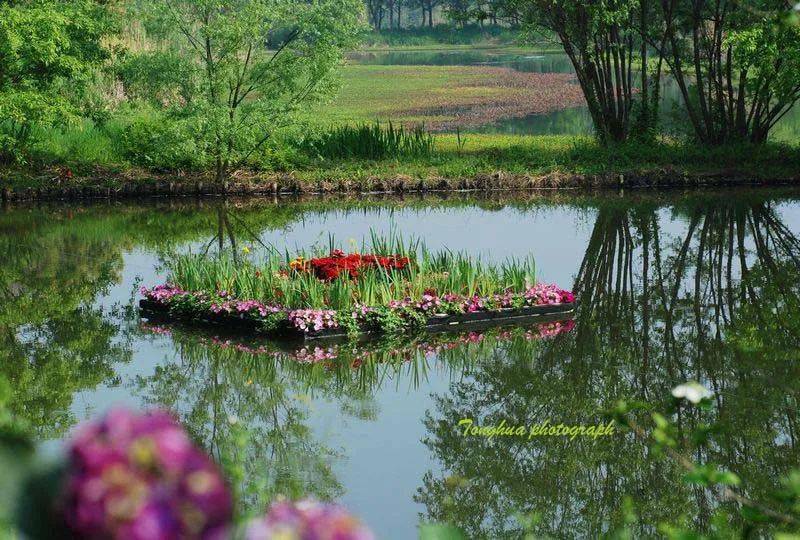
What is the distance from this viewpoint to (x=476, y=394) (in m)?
11.3

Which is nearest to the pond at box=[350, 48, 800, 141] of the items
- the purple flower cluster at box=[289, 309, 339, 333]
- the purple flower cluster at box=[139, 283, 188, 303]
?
the purple flower cluster at box=[139, 283, 188, 303]

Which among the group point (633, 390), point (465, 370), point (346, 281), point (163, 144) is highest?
point (163, 144)

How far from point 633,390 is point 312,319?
3822mm

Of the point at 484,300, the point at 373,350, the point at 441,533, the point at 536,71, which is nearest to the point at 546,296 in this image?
the point at 484,300

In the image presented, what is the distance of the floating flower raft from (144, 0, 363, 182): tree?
1092 cm

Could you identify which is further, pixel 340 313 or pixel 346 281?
pixel 346 281

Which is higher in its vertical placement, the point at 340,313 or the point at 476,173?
the point at 340,313

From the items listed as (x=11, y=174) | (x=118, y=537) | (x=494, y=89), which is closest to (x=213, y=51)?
(x=11, y=174)

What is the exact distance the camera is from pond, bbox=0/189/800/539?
27.6ft

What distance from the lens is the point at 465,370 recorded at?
479 inches

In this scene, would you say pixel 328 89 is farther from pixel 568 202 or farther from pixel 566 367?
pixel 566 367

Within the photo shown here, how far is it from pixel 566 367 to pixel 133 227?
496 inches

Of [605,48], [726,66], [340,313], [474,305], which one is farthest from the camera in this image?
[605,48]

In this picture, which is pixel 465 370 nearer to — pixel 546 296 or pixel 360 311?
pixel 360 311
